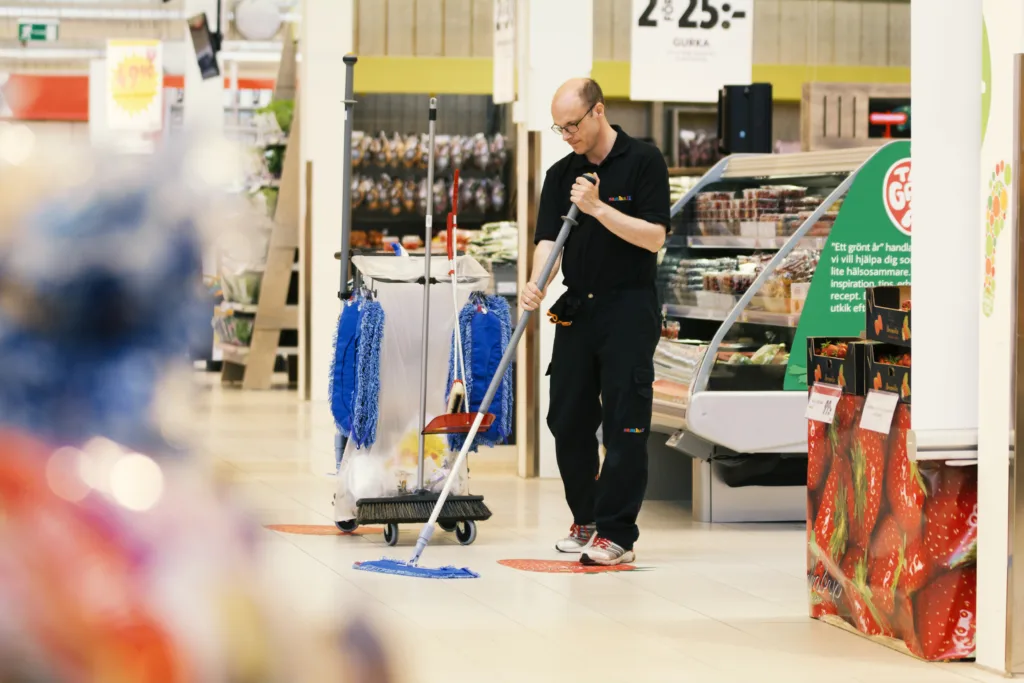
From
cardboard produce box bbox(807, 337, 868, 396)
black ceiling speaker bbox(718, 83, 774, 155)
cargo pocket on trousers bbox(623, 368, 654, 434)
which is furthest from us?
black ceiling speaker bbox(718, 83, 774, 155)

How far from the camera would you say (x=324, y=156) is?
1238cm

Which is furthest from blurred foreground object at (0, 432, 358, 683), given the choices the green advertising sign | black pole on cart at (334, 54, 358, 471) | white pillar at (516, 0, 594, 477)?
white pillar at (516, 0, 594, 477)

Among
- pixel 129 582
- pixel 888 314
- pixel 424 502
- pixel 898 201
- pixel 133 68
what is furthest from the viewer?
pixel 133 68

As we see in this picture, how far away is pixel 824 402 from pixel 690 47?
471 cm

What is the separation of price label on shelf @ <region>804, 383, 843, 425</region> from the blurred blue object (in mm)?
3625

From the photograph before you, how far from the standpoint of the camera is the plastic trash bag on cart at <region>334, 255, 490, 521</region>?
5.81 m

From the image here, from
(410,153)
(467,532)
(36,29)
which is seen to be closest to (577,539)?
(467,532)

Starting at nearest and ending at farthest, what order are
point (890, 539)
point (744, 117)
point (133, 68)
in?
point (890, 539) < point (744, 117) < point (133, 68)

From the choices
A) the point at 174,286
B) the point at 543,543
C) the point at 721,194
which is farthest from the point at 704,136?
the point at 174,286

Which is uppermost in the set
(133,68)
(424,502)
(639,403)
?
(133,68)

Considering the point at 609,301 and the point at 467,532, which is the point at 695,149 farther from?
the point at 609,301

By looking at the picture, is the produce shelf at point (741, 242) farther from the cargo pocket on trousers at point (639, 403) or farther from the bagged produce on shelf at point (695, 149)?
the bagged produce on shelf at point (695, 149)

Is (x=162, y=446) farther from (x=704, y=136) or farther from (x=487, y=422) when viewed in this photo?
(x=704, y=136)

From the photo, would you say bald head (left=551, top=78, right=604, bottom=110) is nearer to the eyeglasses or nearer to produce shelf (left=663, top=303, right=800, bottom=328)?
the eyeglasses
